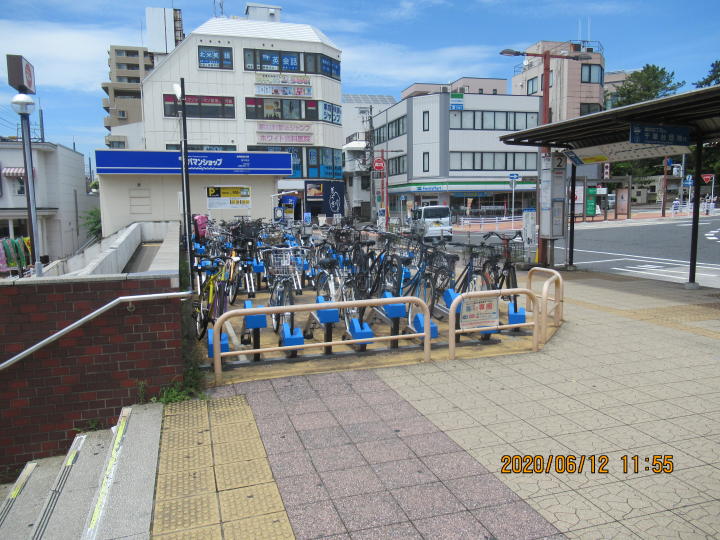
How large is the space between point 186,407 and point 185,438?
1.99ft

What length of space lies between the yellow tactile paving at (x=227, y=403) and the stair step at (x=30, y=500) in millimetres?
1385

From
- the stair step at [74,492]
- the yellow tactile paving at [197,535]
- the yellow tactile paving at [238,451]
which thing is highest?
the yellow tactile paving at [238,451]

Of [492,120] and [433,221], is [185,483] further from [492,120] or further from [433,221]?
[492,120]

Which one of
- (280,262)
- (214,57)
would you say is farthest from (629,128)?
(214,57)

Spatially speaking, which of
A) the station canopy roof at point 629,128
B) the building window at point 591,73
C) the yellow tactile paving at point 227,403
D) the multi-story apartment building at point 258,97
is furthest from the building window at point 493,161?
the yellow tactile paving at point 227,403

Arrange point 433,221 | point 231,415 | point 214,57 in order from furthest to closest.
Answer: point 214,57
point 433,221
point 231,415

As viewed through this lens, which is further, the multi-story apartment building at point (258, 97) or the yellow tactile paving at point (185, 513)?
the multi-story apartment building at point (258, 97)

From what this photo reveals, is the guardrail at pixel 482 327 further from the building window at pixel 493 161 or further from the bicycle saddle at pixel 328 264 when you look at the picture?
the building window at pixel 493 161

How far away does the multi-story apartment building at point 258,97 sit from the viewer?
40406 millimetres

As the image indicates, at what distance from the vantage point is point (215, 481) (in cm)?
347

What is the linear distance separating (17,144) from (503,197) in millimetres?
38256

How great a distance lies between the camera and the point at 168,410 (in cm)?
462

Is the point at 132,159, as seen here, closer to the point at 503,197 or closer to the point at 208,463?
the point at 208,463
